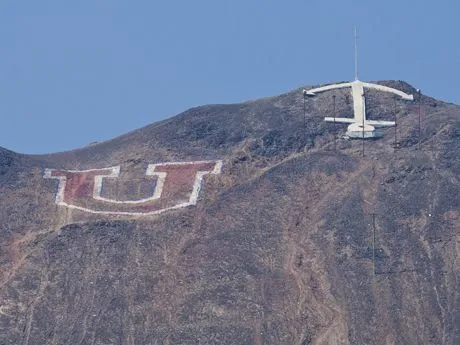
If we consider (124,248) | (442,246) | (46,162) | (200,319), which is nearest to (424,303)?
(442,246)

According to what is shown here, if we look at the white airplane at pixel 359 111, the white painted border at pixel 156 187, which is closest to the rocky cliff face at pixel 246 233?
the white painted border at pixel 156 187

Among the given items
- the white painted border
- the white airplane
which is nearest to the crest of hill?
the white airplane

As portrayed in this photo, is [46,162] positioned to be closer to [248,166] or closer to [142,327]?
[248,166]

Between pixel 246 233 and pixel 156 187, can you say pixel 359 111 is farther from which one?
pixel 246 233

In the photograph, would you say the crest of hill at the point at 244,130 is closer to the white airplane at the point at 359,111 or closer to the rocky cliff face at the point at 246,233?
the rocky cliff face at the point at 246,233

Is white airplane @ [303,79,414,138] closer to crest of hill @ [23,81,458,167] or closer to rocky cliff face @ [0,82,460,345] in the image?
crest of hill @ [23,81,458,167]

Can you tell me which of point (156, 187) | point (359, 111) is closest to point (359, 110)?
point (359, 111)
